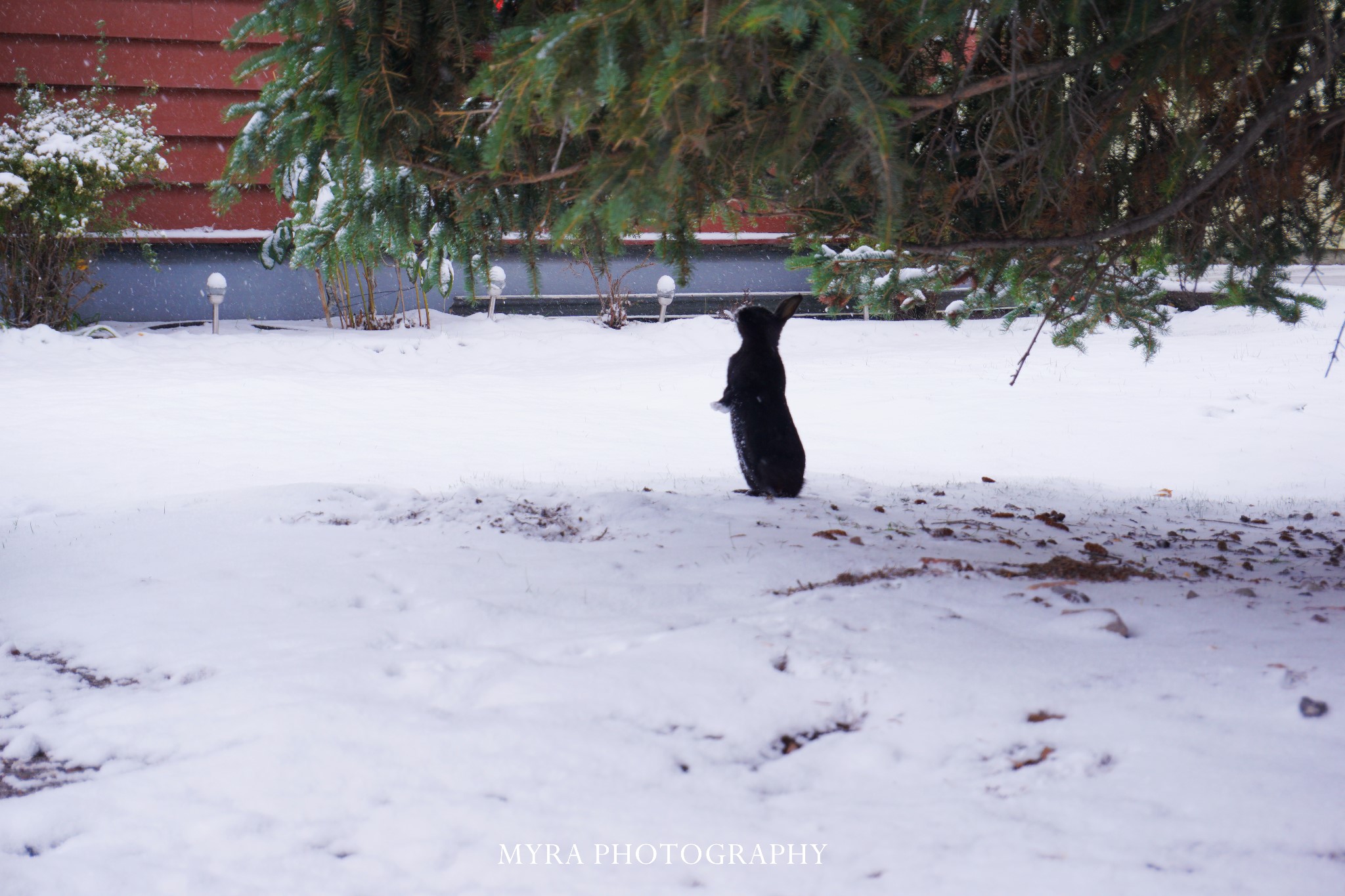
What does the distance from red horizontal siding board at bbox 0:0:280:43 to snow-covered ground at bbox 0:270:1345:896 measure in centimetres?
840

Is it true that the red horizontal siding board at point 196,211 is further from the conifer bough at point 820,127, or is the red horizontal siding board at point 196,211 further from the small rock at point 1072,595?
the small rock at point 1072,595

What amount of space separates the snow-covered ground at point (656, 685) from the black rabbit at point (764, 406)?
254mm

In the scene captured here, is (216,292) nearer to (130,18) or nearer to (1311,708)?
(130,18)

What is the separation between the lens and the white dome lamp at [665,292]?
1409 centimetres

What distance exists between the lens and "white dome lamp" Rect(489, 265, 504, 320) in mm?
13555

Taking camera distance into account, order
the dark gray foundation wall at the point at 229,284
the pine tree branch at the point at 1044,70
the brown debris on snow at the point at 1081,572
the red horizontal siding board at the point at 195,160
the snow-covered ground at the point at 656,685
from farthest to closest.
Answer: the dark gray foundation wall at the point at 229,284
the red horizontal siding board at the point at 195,160
the brown debris on snow at the point at 1081,572
the pine tree branch at the point at 1044,70
the snow-covered ground at the point at 656,685

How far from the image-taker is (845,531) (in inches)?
182

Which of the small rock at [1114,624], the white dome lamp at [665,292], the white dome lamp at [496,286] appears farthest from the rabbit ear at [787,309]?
the white dome lamp at [665,292]

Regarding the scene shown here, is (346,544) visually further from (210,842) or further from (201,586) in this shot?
(210,842)

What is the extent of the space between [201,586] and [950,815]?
112 inches

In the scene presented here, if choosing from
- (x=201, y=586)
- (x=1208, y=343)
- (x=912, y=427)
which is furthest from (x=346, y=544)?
(x=1208, y=343)

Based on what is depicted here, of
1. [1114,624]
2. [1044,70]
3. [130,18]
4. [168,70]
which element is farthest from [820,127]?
[130,18]

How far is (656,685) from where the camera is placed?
2.55 m

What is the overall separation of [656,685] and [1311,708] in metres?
1.54
